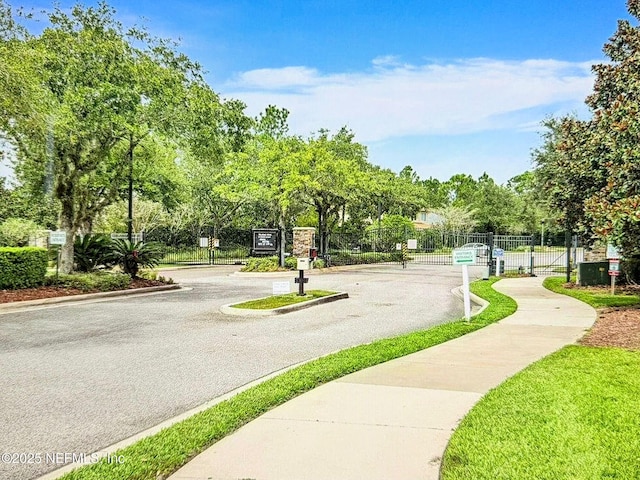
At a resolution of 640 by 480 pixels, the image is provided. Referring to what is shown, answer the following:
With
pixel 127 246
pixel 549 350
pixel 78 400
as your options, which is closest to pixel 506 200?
pixel 127 246

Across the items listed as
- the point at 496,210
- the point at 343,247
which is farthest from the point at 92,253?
the point at 496,210

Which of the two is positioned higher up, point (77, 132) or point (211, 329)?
point (77, 132)

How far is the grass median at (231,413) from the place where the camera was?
3672 mm

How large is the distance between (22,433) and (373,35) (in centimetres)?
1654

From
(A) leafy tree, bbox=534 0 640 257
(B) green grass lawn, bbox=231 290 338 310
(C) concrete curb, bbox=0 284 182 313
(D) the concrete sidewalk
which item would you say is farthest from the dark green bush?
(A) leafy tree, bbox=534 0 640 257

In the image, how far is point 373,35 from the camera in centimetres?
1789

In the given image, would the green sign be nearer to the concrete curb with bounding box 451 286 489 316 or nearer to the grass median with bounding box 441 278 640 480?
the concrete curb with bounding box 451 286 489 316

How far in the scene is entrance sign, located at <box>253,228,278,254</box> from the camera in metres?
25.5

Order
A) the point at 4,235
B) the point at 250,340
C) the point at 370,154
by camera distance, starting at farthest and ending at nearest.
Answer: the point at 370,154 → the point at 4,235 → the point at 250,340

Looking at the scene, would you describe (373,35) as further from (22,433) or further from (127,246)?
(22,433)

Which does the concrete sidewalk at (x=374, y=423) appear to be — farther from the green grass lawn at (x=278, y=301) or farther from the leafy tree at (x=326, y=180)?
the leafy tree at (x=326, y=180)

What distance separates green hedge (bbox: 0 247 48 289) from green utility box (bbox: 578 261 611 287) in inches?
694

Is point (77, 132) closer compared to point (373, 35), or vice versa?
point (77, 132)

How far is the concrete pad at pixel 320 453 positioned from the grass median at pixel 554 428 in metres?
0.23
